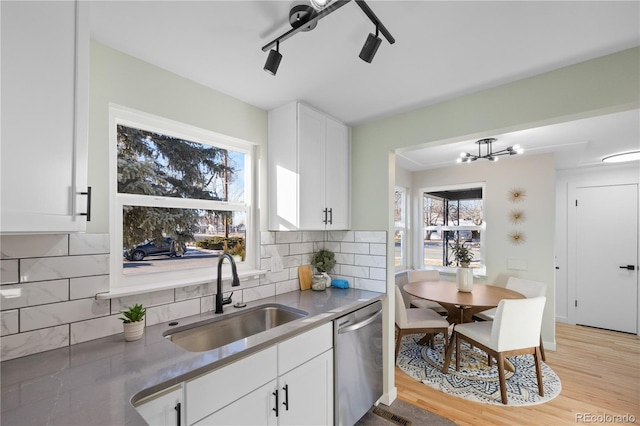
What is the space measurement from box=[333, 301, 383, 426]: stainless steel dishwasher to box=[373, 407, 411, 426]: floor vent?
0.39 feet

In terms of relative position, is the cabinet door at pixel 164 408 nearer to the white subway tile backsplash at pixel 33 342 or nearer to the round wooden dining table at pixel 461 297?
the white subway tile backsplash at pixel 33 342

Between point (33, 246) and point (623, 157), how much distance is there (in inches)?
221

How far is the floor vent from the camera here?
82.0 inches

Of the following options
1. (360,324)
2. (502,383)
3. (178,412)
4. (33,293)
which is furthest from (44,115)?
(502,383)

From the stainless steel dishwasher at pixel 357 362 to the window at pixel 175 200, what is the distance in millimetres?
874

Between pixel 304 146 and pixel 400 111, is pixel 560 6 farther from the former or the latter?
pixel 304 146

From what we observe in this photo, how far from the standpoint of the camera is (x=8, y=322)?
1.15 meters

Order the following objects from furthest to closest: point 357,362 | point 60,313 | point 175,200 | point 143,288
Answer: point 357,362
point 175,200
point 143,288
point 60,313

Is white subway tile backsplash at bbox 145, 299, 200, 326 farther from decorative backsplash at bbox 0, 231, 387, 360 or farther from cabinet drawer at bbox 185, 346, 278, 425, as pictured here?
cabinet drawer at bbox 185, 346, 278, 425

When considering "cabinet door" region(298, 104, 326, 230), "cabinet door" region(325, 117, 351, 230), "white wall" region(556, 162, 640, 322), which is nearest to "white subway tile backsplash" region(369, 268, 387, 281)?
"cabinet door" region(325, 117, 351, 230)

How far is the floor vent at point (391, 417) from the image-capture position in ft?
6.83

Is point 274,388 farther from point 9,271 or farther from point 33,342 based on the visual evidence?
point 9,271

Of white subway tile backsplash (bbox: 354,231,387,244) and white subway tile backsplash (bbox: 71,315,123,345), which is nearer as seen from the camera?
white subway tile backsplash (bbox: 71,315,123,345)

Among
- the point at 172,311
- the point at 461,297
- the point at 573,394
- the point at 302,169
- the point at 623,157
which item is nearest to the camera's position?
the point at 172,311
